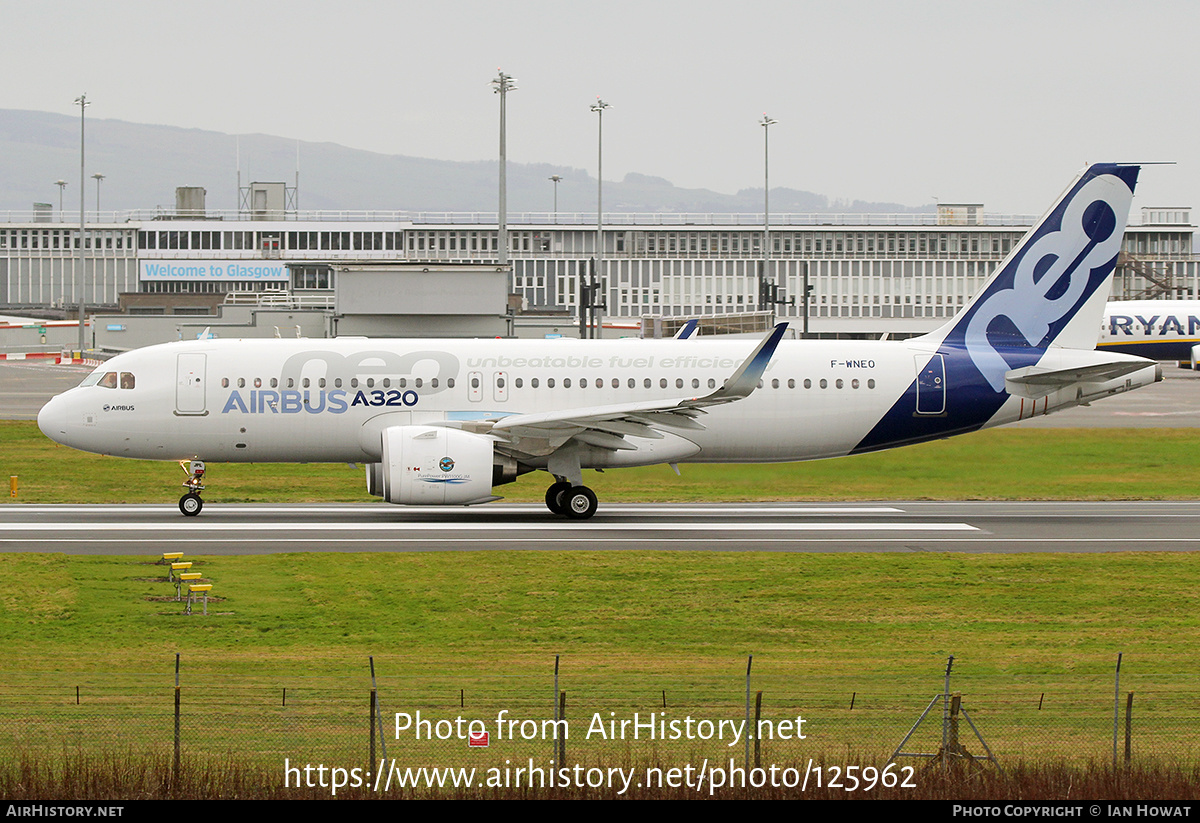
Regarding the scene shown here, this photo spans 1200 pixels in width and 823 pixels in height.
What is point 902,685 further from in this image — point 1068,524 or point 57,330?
point 57,330

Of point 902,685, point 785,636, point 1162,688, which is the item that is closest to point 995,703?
point 902,685

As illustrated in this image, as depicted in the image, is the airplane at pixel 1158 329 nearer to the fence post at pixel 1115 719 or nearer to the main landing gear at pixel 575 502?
the main landing gear at pixel 575 502

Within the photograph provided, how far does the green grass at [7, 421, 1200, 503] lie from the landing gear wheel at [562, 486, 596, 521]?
15.6 ft

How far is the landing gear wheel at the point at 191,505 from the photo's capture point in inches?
1344

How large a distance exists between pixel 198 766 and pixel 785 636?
10685 mm

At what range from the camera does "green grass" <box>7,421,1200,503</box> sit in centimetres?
3984

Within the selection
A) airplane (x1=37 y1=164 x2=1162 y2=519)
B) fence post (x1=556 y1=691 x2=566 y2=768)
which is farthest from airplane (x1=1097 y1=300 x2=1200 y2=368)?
fence post (x1=556 y1=691 x2=566 y2=768)

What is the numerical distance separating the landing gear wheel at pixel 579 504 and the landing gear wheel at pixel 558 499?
0.10m

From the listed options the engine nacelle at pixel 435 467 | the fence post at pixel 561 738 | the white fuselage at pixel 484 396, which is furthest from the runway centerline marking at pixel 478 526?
the fence post at pixel 561 738

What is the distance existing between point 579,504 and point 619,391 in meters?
2.97

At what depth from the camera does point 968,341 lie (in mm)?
35656

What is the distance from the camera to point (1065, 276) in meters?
35.8

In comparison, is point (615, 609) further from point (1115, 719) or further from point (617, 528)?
point (1115, 719)

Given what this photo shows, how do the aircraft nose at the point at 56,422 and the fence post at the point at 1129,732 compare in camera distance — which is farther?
the aircraft nose at the point at 56,422
